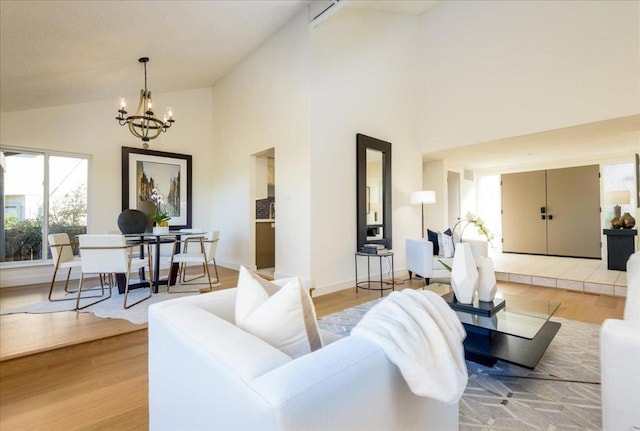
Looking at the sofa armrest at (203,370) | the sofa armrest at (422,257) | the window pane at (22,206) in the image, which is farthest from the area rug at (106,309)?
the sofa armrest at (422,257)

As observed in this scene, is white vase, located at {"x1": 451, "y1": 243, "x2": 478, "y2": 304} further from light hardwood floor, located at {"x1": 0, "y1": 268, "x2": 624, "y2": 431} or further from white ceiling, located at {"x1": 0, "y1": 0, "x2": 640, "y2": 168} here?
white ceiling, located at {"x1": 0, "y1": 0, "x2": 640, "y2": 168}

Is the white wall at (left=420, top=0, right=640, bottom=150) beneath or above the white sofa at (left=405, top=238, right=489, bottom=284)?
above

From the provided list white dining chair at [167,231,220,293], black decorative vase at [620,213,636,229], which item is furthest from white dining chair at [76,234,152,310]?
black decorative vase at [620,213,636,229]

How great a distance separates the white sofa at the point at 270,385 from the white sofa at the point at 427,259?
3.14 m

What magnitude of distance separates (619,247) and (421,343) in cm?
613

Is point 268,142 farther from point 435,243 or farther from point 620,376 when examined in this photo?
point 620,376

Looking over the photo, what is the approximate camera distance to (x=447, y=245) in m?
4.59

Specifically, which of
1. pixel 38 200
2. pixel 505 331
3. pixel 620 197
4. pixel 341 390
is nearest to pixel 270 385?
pixel 341 390

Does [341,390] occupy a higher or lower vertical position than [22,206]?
lower

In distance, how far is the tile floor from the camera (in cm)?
401

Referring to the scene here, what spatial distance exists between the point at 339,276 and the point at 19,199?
14.9 ft

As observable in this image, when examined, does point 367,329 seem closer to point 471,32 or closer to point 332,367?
point 332,367

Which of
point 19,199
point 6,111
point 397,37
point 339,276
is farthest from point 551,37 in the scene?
point 19,199

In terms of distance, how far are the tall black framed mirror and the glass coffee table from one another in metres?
2.12
